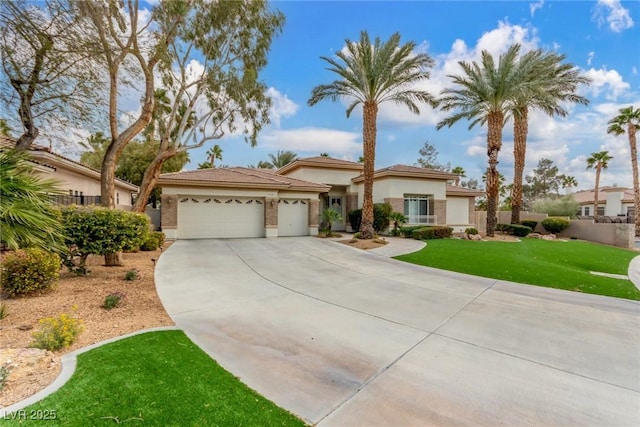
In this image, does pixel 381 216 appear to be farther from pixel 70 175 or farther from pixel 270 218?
pixel 70 175

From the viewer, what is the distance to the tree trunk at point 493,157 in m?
18.9

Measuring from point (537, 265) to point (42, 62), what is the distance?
17.8 meters

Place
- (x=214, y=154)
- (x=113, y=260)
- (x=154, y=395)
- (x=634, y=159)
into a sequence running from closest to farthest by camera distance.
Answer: (x=154, y=395)
(x=113, y=260)
(x=634, y=159)
(x=214, y=154)

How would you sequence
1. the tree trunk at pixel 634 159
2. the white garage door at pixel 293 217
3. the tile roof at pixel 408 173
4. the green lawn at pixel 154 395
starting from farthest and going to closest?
the tree trunk at pixel 634 159 < the tile roof at pixel 408 173 < the white garage door at pixel 293 217 < the green lawn at pixel 154 395

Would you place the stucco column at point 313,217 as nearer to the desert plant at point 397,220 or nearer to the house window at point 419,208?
the desert plant at point 397,220

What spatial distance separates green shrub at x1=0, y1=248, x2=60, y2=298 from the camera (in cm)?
566

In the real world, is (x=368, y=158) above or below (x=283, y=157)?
below

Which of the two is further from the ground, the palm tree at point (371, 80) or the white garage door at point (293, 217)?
the palm tree at point (371, 80)

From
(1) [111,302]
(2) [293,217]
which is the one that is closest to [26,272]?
(1) [111,302]

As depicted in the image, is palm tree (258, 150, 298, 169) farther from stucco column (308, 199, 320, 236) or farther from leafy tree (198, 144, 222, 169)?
stucco column (308, 199, 320, 236)

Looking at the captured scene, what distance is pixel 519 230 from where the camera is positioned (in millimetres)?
20922

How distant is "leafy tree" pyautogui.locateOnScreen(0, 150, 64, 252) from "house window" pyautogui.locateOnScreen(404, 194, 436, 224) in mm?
19362

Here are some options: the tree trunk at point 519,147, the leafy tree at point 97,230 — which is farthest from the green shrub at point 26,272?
the tree trunk at point 519,147

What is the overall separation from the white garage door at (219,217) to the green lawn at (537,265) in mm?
9732
